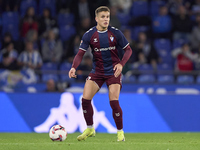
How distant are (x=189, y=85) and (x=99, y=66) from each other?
5416mm

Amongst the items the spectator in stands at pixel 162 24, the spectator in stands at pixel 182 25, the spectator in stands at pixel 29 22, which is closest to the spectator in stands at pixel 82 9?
the spectator in stands at pixel 29 22

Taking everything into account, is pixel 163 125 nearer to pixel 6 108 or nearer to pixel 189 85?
pixel 189 85

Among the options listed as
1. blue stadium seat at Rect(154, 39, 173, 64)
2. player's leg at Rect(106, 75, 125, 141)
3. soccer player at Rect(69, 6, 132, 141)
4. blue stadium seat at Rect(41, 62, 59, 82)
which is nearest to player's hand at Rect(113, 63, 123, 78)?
soccer player at Rect(69, 6, 132, 141)

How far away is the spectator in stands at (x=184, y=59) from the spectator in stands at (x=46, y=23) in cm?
421

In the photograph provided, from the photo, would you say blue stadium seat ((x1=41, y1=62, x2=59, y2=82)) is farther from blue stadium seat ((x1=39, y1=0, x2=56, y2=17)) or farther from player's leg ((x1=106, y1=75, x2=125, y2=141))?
player's leg ((x1=106, y1=75, x2=125, y2=141))

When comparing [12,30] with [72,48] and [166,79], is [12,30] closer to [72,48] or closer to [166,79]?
[72,48]

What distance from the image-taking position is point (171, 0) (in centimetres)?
1639

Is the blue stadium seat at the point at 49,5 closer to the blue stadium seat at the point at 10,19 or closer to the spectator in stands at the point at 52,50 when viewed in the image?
the blue stadium seat at the point at 10,19

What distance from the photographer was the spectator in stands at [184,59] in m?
13.8

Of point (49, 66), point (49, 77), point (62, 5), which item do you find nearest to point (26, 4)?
point (62, 5)

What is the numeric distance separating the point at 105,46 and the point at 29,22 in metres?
8.33

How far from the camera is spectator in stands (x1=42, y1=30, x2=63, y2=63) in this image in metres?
14.4

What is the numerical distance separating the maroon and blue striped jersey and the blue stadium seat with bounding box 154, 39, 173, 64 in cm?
711

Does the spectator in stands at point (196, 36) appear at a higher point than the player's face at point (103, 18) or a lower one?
lower
